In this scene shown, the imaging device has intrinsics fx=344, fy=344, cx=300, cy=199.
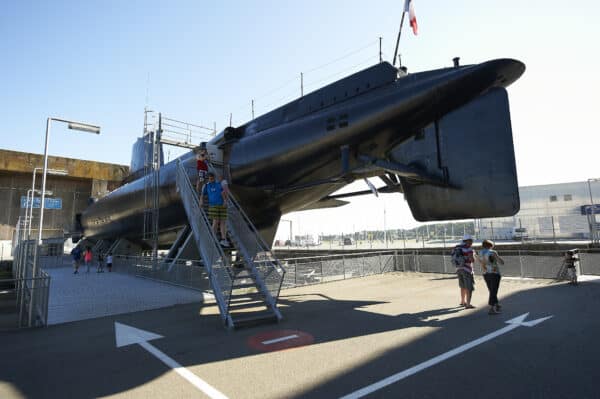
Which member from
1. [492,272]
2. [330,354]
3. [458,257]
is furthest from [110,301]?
[492,272]

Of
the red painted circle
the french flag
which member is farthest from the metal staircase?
the french flag

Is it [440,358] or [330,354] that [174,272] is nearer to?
[330,354]

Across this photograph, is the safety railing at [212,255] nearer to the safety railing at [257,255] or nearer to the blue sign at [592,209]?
the safety railing at [257,255]

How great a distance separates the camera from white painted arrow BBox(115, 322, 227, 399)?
13.4 ft

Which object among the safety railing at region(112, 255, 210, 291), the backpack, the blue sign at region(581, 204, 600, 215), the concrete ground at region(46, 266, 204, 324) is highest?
the blue sign at region(581, 204, 600, 215)

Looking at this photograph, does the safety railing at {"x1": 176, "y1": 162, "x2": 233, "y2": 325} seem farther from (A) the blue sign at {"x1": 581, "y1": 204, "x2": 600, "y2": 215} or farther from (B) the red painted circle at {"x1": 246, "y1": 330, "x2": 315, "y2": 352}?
(A) the blue sign at {"x1": 581, "y1": 204, "x2": 600, "y2": 215}

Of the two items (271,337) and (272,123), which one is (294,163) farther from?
(271,337)

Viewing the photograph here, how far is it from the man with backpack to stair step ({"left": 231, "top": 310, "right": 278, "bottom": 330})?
4.56 m

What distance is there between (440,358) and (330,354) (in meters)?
1.56

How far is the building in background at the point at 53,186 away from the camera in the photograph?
133 feet

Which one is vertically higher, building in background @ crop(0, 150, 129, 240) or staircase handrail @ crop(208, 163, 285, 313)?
building in background @ crop(0, 150, 129, 240)

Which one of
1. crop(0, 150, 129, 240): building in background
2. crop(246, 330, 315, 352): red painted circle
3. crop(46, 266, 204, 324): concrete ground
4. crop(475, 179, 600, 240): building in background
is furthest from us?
crop(0, 150, 129, 240): building in background

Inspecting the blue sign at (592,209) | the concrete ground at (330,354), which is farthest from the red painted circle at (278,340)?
the blue sign at (592,209)

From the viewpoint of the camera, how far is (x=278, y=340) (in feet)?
19.9
